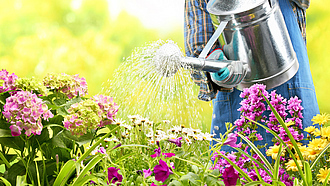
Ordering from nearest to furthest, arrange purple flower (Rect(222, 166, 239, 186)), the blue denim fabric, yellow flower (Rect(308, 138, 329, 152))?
1. purple flower (Rect(222, 166, 239, 186))
2. yellow flower (Rect(308, 138, 329, 152))
3. the blue denim fabric

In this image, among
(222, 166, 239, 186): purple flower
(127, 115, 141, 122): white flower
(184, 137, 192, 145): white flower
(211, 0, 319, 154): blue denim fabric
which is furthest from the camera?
(211, 0, 319, 154): blue denim fabric

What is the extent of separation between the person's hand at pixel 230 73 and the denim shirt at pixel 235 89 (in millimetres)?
146

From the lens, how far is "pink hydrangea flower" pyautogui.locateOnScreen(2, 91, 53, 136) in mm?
458

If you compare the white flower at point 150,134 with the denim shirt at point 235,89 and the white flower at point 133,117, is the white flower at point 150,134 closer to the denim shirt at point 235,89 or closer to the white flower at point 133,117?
the white flower at point 133,117

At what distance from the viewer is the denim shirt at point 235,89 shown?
3.13ft

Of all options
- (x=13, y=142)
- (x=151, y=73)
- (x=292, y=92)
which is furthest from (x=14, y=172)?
(x=292, y=92)

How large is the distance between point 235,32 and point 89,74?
190 centimetres

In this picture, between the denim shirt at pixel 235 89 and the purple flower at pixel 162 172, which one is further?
the denim shirt at pixel 235 89

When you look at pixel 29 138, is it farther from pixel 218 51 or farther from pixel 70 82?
pixel 218 51

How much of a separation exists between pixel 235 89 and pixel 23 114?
2.52 ft

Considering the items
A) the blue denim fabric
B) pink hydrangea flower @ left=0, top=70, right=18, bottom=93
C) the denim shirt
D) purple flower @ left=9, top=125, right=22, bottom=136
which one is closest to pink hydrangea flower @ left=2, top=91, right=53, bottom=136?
purple flower @ left=9, top=125, right=22, bottom=136

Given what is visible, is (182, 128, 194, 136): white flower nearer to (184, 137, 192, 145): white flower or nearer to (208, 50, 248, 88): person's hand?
(184, 137, 192, 145): white flower

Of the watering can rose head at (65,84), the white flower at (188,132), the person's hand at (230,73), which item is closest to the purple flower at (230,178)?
the white flower at (188,132)

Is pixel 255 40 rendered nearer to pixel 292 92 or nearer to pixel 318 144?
pixel 292 92
